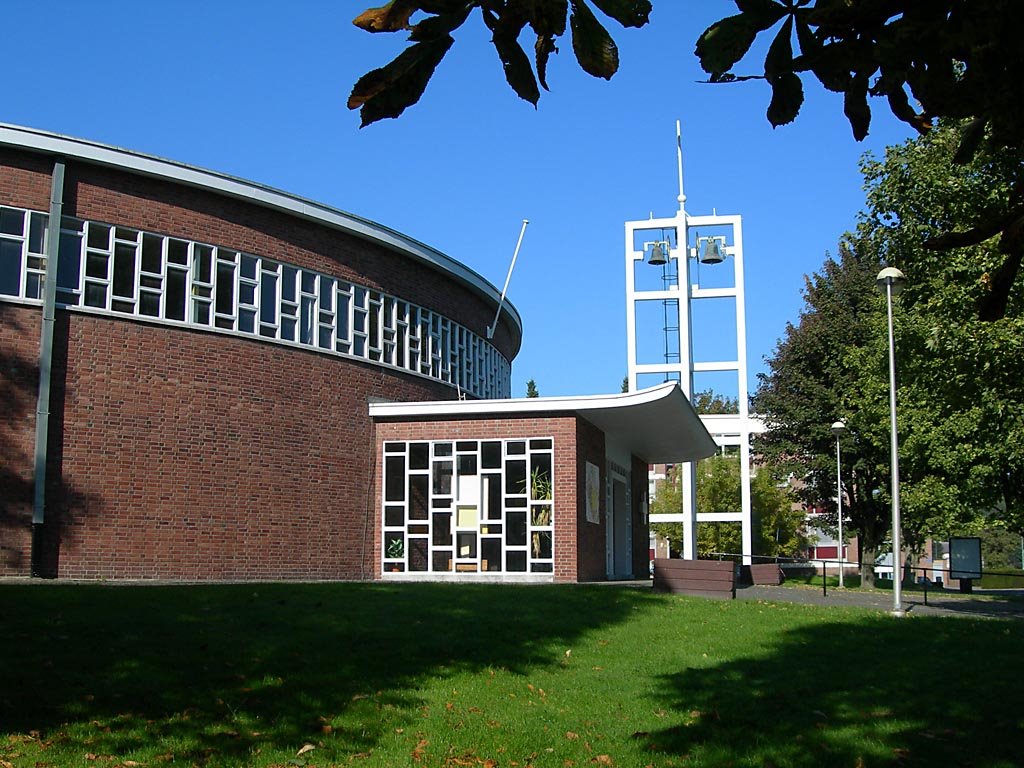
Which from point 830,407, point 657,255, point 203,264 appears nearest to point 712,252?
point 657,255

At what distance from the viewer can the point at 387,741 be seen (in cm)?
858

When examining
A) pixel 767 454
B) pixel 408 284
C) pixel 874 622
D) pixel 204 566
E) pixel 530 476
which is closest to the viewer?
pixel 874 622

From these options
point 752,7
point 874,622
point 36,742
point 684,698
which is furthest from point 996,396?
point 752,7

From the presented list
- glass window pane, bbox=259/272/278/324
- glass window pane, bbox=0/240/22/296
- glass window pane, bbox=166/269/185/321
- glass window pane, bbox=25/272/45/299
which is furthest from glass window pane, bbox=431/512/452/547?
glass window pane, bbox=0/240/22/296

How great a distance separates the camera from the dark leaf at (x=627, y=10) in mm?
3365

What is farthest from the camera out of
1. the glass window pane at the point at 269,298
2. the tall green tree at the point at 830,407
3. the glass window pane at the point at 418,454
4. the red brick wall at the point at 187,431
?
the tall green tree at the point at 830,407

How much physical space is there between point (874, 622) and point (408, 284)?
51.6ft

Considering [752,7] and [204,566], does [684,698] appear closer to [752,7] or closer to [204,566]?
[752,7]

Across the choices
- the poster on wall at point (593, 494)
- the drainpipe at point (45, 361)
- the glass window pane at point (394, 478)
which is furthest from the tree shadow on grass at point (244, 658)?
the poster on wall at point (593, 494)

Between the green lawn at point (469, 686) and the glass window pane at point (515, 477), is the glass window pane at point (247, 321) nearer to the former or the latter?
the glass window pane at point (515, 477)

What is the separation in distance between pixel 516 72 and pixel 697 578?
19.3 m

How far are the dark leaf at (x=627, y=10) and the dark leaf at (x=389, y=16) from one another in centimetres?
55

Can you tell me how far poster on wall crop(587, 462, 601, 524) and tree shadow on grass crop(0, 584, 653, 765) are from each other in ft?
32.1

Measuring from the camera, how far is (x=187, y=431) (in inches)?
923
